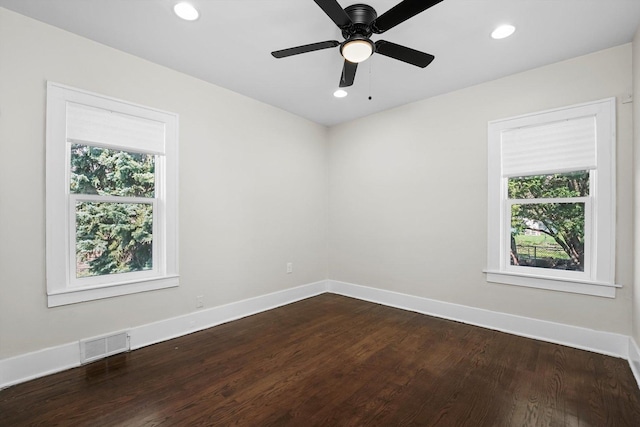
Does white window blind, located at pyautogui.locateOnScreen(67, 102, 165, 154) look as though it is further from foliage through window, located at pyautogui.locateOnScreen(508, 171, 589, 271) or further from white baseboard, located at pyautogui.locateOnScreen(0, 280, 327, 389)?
foliage through window, located at pyautogui.locateOnScreen(508, 171, 589, 271)

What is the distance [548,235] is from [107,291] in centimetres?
440

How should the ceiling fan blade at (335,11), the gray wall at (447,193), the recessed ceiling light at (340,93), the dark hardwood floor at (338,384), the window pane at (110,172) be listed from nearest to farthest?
the ceiling fan blade at (335,11)
the dark hardwood floor at (338,384)
the window pane at (110,172)
the gray wall at (447,193)
the recessed ceiling light at (340,93)

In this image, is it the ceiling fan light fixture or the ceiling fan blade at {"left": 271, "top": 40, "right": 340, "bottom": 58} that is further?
the ceiling fan blade at {"left": 271, "top": 40, "right": 340, "bottom": 58}

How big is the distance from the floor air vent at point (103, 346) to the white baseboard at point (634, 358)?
14.0 feet

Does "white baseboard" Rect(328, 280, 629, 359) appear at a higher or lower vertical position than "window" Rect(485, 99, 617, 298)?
lower

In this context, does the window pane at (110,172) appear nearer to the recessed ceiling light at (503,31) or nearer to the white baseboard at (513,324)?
the white baseboard at (513,324)

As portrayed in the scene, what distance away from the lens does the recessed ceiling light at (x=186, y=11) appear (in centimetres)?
220

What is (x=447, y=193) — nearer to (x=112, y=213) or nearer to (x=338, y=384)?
(x=338, y=384)

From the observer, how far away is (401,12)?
1.89m

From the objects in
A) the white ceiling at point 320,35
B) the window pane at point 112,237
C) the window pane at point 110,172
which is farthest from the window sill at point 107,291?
the white ceiling at point 320,35

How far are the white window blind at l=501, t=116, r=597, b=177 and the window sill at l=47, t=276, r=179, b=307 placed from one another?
152 inches

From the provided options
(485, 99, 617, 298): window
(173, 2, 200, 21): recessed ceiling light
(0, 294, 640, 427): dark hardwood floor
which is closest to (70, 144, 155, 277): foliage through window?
(0, 294, 640, 427): dark hardwood floor

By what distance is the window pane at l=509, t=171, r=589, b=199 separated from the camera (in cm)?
297

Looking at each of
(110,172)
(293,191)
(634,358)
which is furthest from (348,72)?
(634,358)
